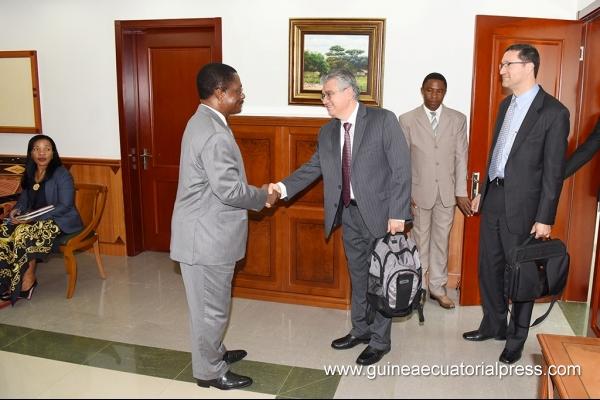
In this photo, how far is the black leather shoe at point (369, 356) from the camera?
129 inches

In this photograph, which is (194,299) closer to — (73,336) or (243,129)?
(73,336)

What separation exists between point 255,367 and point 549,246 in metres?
1.83

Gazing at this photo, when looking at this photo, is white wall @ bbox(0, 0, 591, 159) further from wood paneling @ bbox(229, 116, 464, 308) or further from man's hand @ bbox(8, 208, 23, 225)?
man's hand @ bbox(8, 208, 23, 225)

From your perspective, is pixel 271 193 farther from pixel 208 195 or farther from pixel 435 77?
pixel 435 77

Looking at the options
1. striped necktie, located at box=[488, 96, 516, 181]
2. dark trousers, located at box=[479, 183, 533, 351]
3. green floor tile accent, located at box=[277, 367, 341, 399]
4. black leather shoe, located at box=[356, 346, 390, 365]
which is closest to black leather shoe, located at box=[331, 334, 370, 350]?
black leather shoe, located at box=[356, 346, 390, 365]

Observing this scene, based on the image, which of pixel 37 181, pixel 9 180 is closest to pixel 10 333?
pixel 37 181

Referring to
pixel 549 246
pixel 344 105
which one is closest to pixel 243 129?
pixel 344 105

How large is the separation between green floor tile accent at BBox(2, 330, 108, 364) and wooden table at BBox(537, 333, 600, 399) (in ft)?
8.61

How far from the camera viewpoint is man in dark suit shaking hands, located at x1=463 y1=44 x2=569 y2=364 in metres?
3.00

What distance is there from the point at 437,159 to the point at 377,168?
3.30ft

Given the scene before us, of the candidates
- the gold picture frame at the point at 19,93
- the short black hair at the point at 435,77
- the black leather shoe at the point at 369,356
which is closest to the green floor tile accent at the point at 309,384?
the black leather shoe at the point at 369,356

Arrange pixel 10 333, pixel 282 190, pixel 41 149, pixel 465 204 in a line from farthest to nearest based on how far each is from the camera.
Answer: pixel 41 149, pixel 465 204, pixel 10 333, pixel 282 190

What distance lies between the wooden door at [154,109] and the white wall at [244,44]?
132 millimetres

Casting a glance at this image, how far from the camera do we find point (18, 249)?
4.23m
